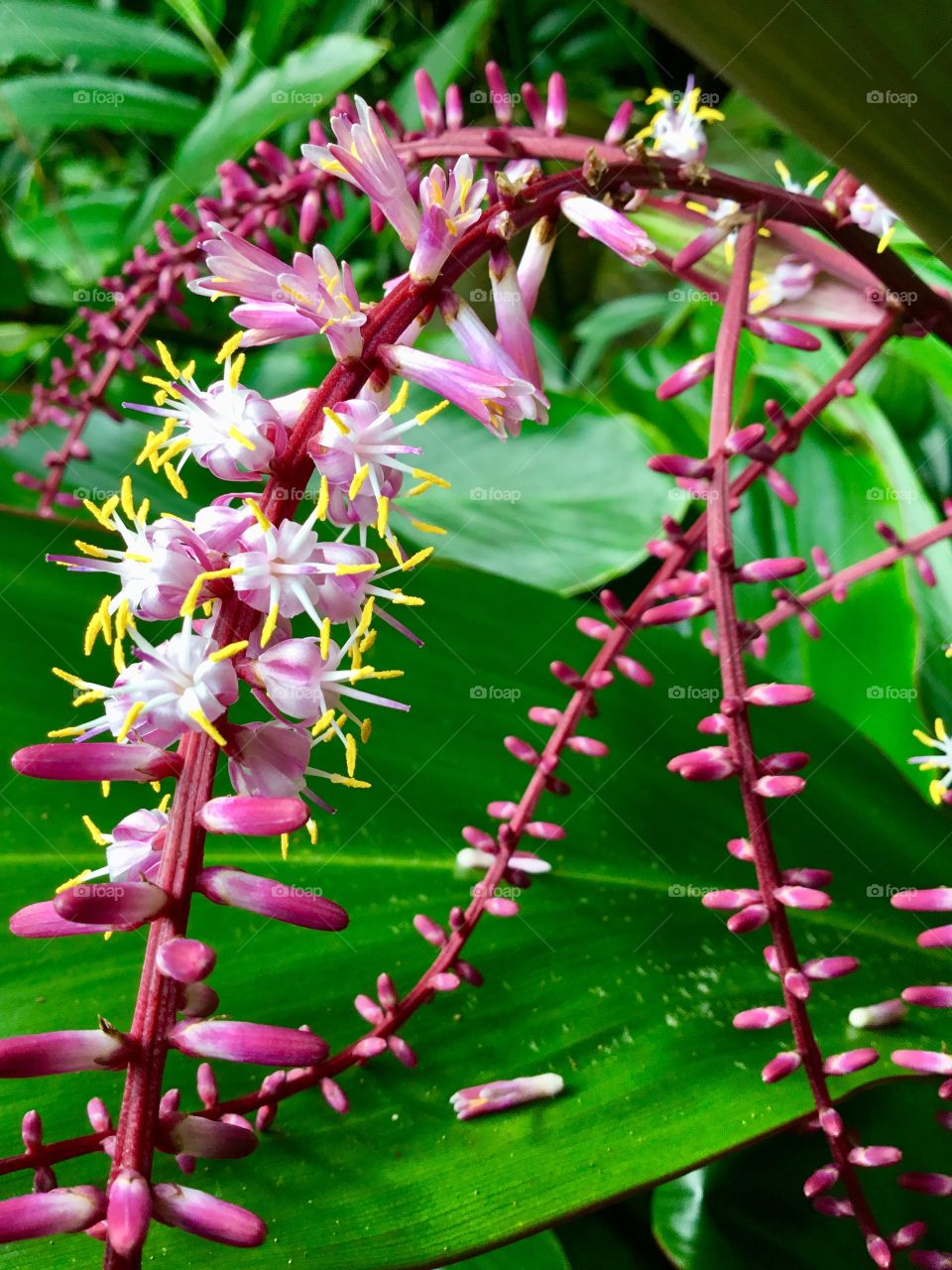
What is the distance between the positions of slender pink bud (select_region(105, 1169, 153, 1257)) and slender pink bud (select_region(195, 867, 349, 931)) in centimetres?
6

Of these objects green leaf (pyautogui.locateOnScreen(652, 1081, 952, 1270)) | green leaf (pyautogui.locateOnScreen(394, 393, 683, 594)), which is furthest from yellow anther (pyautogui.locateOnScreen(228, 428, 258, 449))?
green leaf (pyautogui.locateOnScreen(394, 393, 683, 594))

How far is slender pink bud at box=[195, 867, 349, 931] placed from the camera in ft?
0.81

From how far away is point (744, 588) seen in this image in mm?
851

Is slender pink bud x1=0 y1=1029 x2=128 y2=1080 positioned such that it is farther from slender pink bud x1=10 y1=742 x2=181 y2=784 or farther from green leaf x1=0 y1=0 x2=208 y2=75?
green leaf x1=0 y1=0 x2=208 y2=75

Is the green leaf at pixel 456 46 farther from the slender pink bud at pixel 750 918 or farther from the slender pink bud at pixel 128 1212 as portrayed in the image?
the slender pink bud at pixel 128 1212

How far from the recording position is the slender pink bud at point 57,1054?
0.76 ft

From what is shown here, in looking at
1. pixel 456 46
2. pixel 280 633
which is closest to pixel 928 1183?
pixel 280 633

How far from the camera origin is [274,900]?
0.25 meters

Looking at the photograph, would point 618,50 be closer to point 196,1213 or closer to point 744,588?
point 744,588

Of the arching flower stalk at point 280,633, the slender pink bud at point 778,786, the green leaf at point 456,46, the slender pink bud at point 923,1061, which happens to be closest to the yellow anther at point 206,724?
the arching flower stalk at point 280,633

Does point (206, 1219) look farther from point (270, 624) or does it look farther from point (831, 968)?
point (831, 968)

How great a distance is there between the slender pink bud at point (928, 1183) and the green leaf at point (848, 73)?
386mm

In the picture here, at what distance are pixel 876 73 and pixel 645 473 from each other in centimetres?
66

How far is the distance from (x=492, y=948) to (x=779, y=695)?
0.22 m
